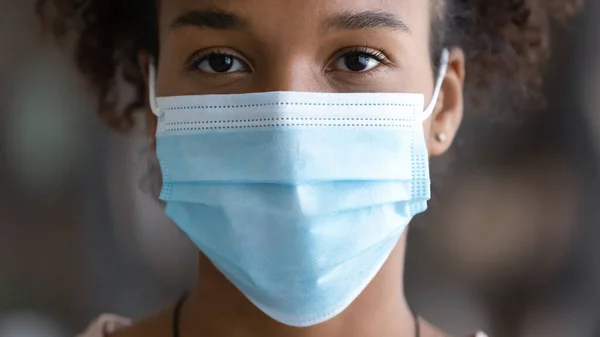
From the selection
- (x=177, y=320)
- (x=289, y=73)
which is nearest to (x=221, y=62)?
(x=289, y=73)

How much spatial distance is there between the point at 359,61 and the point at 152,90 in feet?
1.16

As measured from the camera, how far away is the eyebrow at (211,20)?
36.5 inches

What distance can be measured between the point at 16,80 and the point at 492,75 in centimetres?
101

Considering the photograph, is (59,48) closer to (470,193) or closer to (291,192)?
(291,192)

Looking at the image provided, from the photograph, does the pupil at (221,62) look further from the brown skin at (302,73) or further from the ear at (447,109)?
the ear at (447,109)

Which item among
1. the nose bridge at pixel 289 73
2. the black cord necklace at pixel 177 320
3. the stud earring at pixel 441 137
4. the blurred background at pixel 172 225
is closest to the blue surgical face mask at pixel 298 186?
the nose bridge at pixel 289 73

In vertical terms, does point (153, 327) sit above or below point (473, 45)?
below

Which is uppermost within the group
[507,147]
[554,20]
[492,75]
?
[554,20]

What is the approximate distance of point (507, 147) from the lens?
1.40 meters

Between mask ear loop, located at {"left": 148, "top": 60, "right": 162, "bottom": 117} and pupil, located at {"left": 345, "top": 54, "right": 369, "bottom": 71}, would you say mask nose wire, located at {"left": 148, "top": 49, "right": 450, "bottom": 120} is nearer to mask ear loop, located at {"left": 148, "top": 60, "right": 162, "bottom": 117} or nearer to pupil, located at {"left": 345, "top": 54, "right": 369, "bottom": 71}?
mask ear loop, located at {"left": 148, "top": 60, "right": 162, "bottom": 117}

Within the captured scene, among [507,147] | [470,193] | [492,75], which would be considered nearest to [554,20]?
[492,75]

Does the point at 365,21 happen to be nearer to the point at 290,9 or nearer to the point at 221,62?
the point at 290,9

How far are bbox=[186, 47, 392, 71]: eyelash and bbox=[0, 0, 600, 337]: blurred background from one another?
463mm

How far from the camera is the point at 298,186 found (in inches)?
34.7
